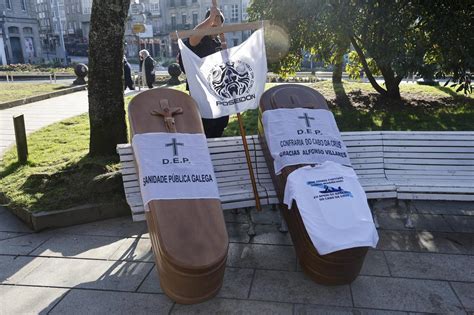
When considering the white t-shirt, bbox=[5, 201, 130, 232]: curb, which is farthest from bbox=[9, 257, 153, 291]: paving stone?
the white t-shirt

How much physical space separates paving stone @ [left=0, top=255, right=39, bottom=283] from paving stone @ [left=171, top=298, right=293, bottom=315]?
154 centimetres

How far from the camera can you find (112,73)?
5598 mm

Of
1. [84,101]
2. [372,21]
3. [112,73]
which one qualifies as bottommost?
[84,101]

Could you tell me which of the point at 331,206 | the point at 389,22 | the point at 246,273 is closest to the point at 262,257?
the point at 246,273

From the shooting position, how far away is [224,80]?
446cm

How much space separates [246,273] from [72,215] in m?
2.15

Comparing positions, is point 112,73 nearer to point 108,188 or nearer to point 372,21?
point 108,188

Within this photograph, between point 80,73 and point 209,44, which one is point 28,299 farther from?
point 80,73

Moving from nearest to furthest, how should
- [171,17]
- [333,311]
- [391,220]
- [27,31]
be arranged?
→ [333,311] < [391,220] < [27,31] < [171,17]

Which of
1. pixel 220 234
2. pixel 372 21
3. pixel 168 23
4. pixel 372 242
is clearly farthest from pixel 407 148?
pixel 168 23

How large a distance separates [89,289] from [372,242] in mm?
2304

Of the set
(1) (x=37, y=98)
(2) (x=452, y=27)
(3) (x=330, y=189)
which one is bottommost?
(1) (x=37, y=98)

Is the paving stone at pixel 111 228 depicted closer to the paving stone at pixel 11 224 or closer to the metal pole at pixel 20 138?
the paving stone at pixel 11 224

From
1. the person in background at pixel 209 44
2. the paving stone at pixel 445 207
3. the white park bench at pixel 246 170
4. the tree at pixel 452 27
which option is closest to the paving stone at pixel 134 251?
the white park bench at pixel 246 170
